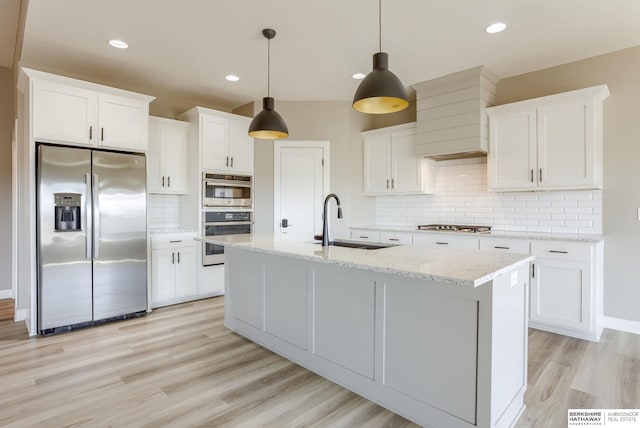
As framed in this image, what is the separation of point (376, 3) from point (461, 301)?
230 cm

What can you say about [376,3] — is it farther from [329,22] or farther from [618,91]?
[618,91]

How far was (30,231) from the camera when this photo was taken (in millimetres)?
3273

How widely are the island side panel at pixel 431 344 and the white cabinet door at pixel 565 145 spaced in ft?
8.46

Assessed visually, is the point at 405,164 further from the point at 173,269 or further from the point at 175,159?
the point at 173,269

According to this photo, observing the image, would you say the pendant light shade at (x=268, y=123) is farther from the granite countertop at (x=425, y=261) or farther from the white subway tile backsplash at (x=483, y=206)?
the white subway tile backsplash at (x=483, y=206)

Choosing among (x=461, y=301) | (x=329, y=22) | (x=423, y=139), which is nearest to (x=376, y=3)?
(x=329, y=22)

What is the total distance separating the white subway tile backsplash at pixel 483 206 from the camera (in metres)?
3.66

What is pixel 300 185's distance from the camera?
A: 16.9ft

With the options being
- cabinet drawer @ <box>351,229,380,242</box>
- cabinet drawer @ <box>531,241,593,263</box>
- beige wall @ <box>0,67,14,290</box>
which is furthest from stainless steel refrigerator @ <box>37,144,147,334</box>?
cabinet drawer @ <box>531,241,593,263</box>

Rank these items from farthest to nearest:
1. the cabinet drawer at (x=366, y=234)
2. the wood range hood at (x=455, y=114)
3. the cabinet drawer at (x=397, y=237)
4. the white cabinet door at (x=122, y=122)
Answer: the cabinet drawer at (x=366, y=234) → the cabinet drawer at (x=397, y=237) → the wood range hood at (x=455, y=114) → the white cabinet door at (x=122, y=122)

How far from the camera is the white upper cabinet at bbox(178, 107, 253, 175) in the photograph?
4.60 metres

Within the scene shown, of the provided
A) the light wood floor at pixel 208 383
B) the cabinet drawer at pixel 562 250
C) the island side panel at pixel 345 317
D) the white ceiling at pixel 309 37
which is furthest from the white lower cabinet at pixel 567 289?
the island side panel at pixel 345 317

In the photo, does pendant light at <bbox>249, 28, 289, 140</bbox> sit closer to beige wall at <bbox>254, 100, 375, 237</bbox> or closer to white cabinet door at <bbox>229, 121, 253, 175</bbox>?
white cabinet door at <bbox>229, 121, 253, 175</bbox>

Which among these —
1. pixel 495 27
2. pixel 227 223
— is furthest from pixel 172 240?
pixel 495 27
